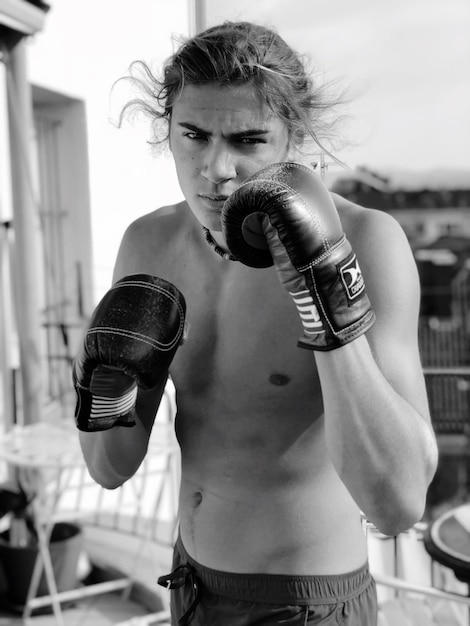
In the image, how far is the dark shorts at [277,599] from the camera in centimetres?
102

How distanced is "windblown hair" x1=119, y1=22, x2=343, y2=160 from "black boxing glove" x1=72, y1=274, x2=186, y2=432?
0.95 ft

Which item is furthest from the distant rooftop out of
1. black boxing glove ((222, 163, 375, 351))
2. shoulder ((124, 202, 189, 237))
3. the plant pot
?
black boxing glove ((222, 163, 375, 351))

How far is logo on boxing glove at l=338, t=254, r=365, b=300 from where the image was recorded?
0.82m

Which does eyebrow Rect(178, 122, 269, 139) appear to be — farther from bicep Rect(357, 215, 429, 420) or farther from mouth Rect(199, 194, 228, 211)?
bicep Rect(357, 215, 429, 420)

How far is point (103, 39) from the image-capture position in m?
2.62

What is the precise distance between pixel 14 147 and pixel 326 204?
7.48ft

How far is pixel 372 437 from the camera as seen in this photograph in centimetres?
83

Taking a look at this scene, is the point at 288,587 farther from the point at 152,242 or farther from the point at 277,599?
the point at 152,242

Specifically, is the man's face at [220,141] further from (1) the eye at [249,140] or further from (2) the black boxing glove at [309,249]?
(2) the black boxing glove at [309,249]

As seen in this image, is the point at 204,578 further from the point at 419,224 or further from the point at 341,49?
→ the point at 419,224

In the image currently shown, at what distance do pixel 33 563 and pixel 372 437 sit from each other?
7.18 feet

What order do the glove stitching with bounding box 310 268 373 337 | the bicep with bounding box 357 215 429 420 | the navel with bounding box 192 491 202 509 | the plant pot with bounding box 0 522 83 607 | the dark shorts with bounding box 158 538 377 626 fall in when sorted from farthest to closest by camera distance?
the plant pot with bounding box 0 522 83 607 < the navel with bounding box 192 491 202 509 < the dark shorts with bounding box 158 538 377 626 < the bicep with bounding box 357 215 429 420 < the glove stitching with bounding box 310 268 373 337

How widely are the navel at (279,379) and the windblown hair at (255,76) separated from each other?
0.34 meters

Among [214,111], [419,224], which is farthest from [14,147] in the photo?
[419,224]
